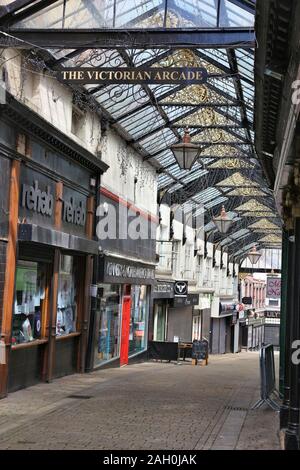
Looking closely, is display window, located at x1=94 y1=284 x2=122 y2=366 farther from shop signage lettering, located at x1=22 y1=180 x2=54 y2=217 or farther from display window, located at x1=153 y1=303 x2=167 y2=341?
display window, located at x1=153 y1=303 x2=167 y2=341

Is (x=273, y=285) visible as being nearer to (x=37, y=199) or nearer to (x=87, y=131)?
(x=87, y=131)

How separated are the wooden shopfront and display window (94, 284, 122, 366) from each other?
1238 mm

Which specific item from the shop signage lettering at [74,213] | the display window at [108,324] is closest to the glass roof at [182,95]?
the shop signage lettering at [74,213]

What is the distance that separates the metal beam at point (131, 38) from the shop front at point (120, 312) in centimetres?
678

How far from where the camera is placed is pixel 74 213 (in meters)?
14.6

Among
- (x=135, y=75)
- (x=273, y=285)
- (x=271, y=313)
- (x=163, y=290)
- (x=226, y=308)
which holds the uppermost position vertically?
(x=135, y=75)

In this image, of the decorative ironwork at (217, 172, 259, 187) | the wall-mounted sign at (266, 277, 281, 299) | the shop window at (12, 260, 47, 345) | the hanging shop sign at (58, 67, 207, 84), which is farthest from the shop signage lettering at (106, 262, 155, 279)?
the wall-mounted sign at (266, 277, 281, 299)

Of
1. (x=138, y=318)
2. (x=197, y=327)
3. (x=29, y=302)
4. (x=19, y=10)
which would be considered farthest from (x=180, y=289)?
(x=19, y=10)

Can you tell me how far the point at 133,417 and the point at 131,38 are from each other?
19.2 ft

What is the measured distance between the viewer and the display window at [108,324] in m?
16.8

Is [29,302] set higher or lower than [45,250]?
lower

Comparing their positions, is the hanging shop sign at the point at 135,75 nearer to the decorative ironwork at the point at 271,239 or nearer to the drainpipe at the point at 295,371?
the drainpipe at the point at 295,371

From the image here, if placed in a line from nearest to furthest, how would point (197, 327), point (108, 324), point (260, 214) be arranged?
point (108, 324), point (260, 214), point (197, 327)

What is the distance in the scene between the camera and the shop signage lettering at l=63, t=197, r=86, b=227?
14.0 metres
